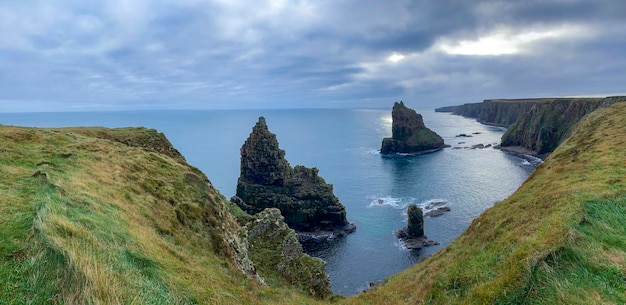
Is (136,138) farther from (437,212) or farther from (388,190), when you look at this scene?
(388,190)

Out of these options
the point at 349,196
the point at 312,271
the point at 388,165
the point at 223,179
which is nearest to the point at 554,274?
the point at 312,271

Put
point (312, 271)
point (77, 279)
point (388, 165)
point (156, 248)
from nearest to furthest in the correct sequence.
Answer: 1. point (77, 279)
2. point (156, 248)
3. point (312, 271)
4. point (388, 165)

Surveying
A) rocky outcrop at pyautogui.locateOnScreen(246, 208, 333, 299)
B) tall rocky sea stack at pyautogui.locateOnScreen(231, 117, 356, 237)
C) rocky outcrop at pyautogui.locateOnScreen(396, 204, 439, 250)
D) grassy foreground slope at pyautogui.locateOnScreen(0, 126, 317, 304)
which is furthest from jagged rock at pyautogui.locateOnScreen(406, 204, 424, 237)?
grassy foreground slope at pyautogui.locateOnScreen(0, 126, 317, 304)

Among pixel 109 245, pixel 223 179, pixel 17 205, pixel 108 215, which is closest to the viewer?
pixel 109 245

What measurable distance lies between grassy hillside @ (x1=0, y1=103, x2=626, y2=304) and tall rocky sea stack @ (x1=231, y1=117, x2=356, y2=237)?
61.7 m

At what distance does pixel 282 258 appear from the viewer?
1548 inches

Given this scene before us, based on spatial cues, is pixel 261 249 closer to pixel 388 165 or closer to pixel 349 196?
pixel 349 196

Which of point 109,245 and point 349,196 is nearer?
point 109,245

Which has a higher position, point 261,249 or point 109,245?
point 109,245

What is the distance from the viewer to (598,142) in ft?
139

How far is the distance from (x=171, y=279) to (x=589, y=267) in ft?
53.5

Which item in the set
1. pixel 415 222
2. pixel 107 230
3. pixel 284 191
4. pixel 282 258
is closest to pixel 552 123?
pixel 415 222

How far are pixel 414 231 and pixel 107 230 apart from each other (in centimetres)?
7382

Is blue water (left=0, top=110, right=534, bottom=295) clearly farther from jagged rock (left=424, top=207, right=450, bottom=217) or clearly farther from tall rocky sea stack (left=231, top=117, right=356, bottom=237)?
tall rocky sea stack (left=231, top=117, right=356, bottom=237)
